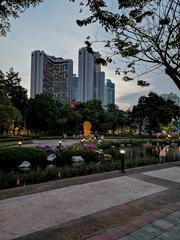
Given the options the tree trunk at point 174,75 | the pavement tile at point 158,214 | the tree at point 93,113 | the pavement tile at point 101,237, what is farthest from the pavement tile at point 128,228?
the tree at point 93,113

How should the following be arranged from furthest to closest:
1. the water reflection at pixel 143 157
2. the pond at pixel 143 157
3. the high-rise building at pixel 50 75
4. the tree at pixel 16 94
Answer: the high-rise building at pixel 50 75 < the tree at pixel 16 94 < the water reflection at pixel 143 157 < the pond at pixel 143 157

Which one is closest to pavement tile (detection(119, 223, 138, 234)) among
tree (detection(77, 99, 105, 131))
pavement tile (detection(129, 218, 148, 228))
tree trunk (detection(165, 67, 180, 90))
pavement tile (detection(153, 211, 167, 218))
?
pavement tile (detection(129, 218, 148, 228))

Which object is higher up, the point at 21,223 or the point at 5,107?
the point at 5,107

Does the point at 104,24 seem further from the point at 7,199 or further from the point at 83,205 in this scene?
the point at 7,199

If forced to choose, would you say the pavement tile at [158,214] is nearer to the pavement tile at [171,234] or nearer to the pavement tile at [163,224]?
the pavement tile at [163,224]

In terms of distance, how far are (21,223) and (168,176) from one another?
666cm

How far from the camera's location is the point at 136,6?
704cm

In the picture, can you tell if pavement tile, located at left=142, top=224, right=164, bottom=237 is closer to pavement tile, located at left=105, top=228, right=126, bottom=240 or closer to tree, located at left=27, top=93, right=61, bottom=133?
pavement tile, located at left=105, top=228, right=126, bottom=240

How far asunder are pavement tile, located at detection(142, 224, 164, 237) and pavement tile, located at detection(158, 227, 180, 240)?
0.09 m

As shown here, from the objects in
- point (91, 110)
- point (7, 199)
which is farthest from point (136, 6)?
point (91, 110)

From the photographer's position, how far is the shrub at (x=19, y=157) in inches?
371

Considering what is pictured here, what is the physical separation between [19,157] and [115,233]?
5.87m

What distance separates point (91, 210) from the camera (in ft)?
18.9

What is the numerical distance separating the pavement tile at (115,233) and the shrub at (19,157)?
566 centimetres
